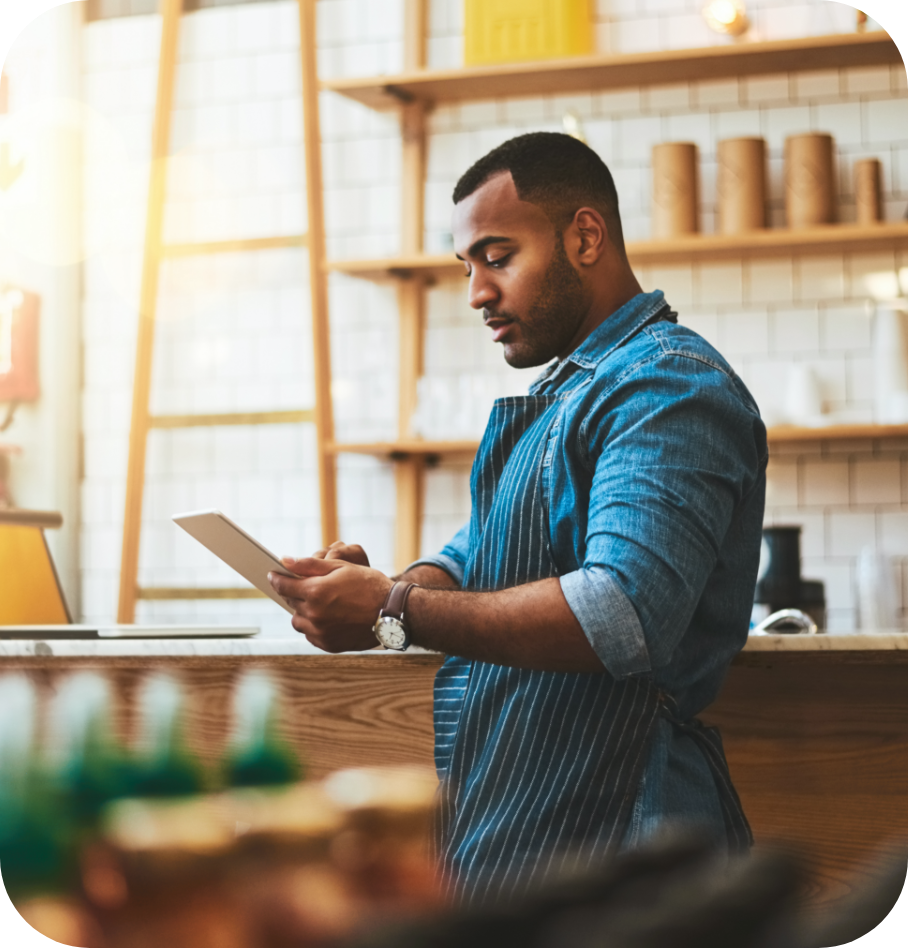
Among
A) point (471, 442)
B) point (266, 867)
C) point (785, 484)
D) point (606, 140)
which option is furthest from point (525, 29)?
point (266, 867)

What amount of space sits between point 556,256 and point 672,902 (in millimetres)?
783

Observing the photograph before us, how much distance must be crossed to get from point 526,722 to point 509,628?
0.25ft

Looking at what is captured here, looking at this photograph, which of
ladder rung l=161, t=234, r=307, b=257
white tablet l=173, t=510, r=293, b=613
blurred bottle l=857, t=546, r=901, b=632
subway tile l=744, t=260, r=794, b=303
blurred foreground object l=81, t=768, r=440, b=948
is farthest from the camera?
ladder rung l=161, t=234, r=307, b=257

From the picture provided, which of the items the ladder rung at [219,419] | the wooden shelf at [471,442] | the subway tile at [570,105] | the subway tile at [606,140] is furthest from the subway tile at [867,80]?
Answer: the ladder rung at [219,419]

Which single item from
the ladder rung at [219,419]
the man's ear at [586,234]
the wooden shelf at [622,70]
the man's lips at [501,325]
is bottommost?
the ladder rung at [219,419]

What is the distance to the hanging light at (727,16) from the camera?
3.25 meters

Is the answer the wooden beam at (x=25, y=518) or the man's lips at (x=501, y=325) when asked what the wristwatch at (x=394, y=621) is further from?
the wooden beam at (x=25, y=518)

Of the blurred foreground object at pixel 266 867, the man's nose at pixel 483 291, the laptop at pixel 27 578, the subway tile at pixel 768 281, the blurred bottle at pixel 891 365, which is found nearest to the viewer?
the blurred foreground object at pixel 266 867

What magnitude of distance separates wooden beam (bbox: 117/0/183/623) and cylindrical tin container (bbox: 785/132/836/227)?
1.80 metres

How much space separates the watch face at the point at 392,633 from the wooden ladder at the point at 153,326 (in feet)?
8.23

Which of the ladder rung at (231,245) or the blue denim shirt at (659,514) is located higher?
the ladder rung at (231,245)

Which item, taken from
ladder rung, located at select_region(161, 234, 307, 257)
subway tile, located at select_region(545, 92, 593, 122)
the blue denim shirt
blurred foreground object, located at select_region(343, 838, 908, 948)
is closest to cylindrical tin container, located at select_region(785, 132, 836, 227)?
subway tile, located at select_region(545, 92, 593, 122)

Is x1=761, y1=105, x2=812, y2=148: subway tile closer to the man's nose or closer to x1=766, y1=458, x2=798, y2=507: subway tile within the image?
x1=766, y1=458, x2=798, y2=507: subway tile

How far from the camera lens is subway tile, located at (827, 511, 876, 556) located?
323 cm
